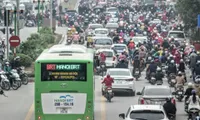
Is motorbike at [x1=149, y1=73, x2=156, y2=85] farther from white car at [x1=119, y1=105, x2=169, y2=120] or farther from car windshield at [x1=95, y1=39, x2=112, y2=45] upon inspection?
white car at [x1=119, y1=105, x2=169, y2=120]

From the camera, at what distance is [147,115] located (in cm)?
2559

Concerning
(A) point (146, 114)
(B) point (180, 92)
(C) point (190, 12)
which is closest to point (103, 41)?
(C) point (190, 12)

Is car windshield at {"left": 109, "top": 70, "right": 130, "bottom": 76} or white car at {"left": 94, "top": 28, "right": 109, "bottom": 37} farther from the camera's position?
white car at {"left": 94, "top": 28, "right": 109, "bottom": 37}

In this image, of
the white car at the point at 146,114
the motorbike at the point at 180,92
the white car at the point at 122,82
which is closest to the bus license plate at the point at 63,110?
the white car at the point at 146,114

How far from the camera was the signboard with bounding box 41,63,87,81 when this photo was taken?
2897cm

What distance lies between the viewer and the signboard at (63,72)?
95.0ft

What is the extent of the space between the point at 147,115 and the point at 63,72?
14.3 ft

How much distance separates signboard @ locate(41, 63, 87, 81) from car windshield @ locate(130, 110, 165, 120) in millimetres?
3748

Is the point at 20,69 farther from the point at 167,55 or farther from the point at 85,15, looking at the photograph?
the point at 85,15

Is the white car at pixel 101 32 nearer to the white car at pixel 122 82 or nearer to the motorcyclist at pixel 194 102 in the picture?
the white car at pixel 122 82

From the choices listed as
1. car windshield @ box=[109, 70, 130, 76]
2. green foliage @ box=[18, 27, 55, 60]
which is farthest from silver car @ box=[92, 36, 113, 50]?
car windshield @ box=[109, 70, 130, 76]

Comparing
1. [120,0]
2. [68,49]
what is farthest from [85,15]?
[68,49]

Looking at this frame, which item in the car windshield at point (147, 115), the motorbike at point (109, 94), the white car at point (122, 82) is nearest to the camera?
the car windshield at point (147, 115)

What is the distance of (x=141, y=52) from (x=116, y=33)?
2082cm
